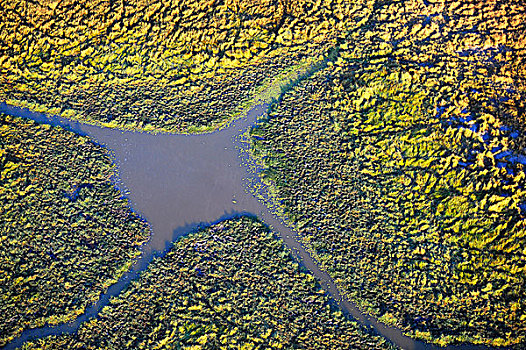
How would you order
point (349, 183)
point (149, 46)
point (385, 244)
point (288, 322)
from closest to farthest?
point (288, 322) → point (385, 244) → point (349, 183) → point (149, 46)

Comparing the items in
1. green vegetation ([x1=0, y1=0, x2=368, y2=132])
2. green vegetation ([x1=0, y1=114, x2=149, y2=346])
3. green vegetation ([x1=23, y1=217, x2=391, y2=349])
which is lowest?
green vegetation ([x1=23, y1=217, x2=391, y2=349])

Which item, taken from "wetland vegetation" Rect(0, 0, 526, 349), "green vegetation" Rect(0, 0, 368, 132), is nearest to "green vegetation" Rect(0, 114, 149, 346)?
"wetland vegetation" Rect(0, 0, 526, 349)

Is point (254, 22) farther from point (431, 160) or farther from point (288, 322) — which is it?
point (288, 322)

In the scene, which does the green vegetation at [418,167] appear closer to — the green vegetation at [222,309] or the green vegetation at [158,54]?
the green vegetation at [222,309]

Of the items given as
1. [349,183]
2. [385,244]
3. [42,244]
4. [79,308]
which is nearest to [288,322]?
[385,244]

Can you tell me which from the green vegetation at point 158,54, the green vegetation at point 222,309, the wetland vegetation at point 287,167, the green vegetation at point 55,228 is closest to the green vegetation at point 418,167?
the wetland vegetation at point 287,167

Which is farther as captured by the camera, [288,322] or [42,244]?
[42,244]

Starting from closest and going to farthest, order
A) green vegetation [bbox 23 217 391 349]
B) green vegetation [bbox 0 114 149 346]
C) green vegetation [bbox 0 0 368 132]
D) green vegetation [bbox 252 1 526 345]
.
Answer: green vegetation [bbox 23 217 391 349] → green vegetation [bbox 252 1 526 345] → green vegetation [bbox 0 114 149 346] → green vegetation [bbox 0 0 368 132]

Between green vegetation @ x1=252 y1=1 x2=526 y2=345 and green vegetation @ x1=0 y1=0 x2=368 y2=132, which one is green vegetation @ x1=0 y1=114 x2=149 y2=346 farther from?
green vegetation @ x1=252 y1=1 x2=526 y2=345
